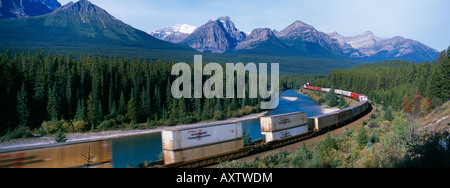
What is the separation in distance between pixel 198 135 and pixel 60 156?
10.2m

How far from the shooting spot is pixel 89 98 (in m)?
70.5

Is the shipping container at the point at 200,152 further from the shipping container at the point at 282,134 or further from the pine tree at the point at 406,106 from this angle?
the pine tree at the point at 406,106

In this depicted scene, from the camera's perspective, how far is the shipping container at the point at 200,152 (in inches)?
899

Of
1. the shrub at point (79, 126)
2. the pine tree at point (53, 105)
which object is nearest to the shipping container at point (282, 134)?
the shrub at point (79, 126)

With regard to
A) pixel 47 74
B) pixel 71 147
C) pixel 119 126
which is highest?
pixel 47 74

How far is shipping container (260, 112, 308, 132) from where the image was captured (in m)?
32.2

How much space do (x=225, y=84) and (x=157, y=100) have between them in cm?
2291

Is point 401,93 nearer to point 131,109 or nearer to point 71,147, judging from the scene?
point 131,109

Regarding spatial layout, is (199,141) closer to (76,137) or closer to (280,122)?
(280,122)

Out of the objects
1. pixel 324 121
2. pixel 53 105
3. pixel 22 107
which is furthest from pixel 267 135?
pixel 22 107

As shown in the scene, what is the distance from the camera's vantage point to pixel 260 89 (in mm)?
103875

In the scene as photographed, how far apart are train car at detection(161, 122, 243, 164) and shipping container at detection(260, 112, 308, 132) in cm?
570
